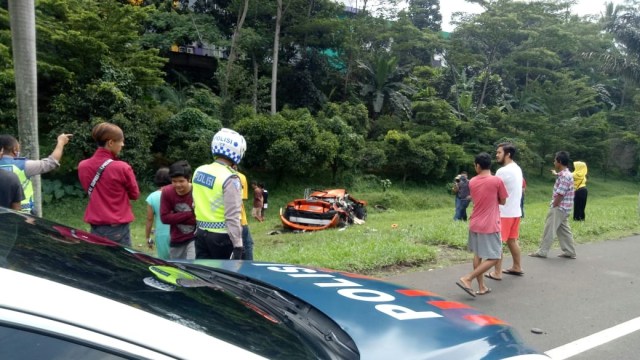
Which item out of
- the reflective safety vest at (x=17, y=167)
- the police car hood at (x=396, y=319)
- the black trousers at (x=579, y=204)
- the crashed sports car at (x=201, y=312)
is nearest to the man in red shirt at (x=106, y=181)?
the reflective safety vest at (x=17, y=167)

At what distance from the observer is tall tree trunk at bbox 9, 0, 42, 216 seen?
699 centimetres

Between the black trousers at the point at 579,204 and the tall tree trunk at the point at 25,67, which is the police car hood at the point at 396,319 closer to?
the tall tree trunk at the point at 25,67

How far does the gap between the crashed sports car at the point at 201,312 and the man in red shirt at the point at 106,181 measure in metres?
2.23

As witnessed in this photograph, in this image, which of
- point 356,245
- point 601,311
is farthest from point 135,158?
point 601,311

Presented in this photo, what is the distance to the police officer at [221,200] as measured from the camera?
413cm

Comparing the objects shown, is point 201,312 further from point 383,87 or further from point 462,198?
point 383,87

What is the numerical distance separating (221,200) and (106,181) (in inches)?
46.3

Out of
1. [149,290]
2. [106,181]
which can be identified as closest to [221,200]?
[106,181]

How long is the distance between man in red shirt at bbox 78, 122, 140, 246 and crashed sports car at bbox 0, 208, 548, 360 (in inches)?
→ 87.9

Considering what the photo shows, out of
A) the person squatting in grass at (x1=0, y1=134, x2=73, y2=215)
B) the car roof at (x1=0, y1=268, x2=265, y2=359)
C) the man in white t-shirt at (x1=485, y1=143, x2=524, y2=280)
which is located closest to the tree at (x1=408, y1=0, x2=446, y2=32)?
the man in white t-shirt at (x1=485, y1=143, x2=524, y2=280)

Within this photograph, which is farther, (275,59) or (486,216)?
(275,59)

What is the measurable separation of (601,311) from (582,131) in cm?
2999

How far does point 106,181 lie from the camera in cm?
464

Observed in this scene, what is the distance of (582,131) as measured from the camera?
32.2 m
